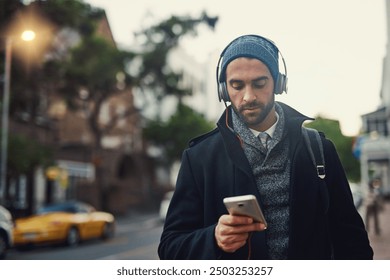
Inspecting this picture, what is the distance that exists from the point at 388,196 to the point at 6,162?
15.4 feet

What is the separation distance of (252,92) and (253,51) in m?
0.16

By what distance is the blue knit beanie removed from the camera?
7.14ft

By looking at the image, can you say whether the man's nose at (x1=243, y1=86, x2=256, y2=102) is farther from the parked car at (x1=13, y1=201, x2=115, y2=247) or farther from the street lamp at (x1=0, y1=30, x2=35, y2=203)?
the street lamp at (x1=0, y1=30, x2=35, y2=203)

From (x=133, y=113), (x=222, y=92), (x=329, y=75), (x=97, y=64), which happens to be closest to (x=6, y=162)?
(x=97, y=64)

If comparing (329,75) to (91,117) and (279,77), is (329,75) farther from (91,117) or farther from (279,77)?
(91,117)

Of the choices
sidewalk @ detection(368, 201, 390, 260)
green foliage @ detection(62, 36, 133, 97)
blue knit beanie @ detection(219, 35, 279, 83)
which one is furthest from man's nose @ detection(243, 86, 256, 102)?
green foliage @ detection(62, 36, 133, 97)

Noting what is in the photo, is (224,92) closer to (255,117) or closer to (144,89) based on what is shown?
(255,117)

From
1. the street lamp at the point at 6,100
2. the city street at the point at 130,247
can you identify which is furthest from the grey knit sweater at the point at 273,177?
the street lamp at the point at 6,100

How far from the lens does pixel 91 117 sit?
610 cm

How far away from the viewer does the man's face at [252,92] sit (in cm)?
221

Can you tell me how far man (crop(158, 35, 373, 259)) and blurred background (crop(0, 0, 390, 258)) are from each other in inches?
18.4

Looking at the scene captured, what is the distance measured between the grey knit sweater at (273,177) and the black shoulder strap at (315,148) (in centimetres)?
9

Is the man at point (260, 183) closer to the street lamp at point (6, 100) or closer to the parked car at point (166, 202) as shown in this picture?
the parked car at point (166, 202)

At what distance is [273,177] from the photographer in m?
2.13
